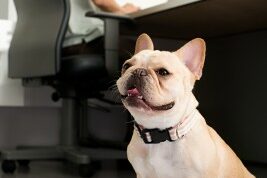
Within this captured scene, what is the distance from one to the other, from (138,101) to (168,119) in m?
0.10

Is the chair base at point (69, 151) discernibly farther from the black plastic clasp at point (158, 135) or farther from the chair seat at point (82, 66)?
the black plastic clasp at point (158, 135)

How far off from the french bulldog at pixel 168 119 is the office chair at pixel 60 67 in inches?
34.1

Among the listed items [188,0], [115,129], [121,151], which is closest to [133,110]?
[188,0]

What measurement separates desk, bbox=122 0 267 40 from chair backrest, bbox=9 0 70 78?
0.35 meters

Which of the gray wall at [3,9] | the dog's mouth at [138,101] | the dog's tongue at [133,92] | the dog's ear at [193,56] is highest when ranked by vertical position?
the gray wall at [3,9]

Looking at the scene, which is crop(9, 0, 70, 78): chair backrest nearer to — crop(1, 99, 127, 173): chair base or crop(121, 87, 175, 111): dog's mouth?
crop(1, 99, 127, 173): chair base

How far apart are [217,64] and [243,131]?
1.53ft

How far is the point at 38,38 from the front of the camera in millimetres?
2166

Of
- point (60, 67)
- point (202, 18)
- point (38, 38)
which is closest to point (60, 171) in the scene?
point (60, 67)

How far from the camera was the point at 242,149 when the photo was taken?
262 centimetres

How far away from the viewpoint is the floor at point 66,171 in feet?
6.91

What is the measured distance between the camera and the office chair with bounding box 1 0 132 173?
2.03 metres

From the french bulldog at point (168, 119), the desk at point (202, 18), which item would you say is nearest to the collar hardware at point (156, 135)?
the french bulldog at point (168, 119)

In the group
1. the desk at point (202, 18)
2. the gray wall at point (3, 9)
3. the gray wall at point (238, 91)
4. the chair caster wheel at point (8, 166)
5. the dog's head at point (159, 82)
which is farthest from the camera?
the gray wall at point (3, 9)
